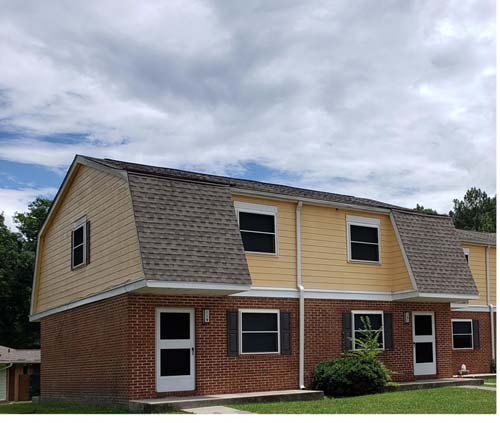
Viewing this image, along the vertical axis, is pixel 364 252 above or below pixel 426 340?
above

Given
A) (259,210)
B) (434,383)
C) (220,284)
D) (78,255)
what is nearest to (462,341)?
(434,383)

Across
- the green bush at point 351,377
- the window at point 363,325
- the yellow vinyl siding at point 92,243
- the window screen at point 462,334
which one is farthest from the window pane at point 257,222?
the window screen at point 462,334

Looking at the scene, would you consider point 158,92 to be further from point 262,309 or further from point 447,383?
point 447,383

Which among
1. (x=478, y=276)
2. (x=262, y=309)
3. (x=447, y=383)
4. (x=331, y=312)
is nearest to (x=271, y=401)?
(x=262, y=309)

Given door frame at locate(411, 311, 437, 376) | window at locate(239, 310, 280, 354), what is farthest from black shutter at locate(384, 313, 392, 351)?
window at locate(239, 310, 280, 354)

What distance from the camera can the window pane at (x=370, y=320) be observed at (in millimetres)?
19234

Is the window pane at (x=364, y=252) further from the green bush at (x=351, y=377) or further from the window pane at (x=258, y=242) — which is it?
the green bush at (x=351, y=377)

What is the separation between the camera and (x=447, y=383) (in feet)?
63.0

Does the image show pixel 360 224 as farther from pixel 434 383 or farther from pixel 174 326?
pixel 174 326

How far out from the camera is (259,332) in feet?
57.2

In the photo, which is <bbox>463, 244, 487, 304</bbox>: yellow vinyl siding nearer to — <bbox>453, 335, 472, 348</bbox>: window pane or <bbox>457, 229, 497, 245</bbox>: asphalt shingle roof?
<bbox>457, 229, 497, 245</bbox>: asphalt shingle roof

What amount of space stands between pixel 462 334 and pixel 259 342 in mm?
9597
